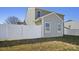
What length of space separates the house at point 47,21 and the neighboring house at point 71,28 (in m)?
0.06

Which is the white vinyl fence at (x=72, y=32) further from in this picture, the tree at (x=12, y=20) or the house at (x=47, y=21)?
the tree at (x=12, y=20)

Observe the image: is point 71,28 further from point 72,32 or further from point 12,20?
point 12,20

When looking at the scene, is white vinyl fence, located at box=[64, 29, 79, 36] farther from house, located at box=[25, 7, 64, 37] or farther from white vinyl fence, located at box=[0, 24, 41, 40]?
white vinyl fence, located at box=[0, 24, 41, 40]

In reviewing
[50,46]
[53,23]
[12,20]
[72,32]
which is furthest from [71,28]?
[12,20]

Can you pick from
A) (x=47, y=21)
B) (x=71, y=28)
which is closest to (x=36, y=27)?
(x=47, y=21)

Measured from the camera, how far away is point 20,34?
141 inches

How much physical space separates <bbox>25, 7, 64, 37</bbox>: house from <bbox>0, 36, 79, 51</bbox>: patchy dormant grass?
108mm

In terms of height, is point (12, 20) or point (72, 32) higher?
point (12, 20)

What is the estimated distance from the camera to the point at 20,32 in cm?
359

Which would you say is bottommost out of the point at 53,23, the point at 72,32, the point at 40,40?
the point at 40,40

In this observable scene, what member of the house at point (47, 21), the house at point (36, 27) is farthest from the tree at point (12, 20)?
the house at point (47, 21)

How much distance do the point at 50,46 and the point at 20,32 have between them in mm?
507

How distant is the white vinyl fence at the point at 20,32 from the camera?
3.57 metres
